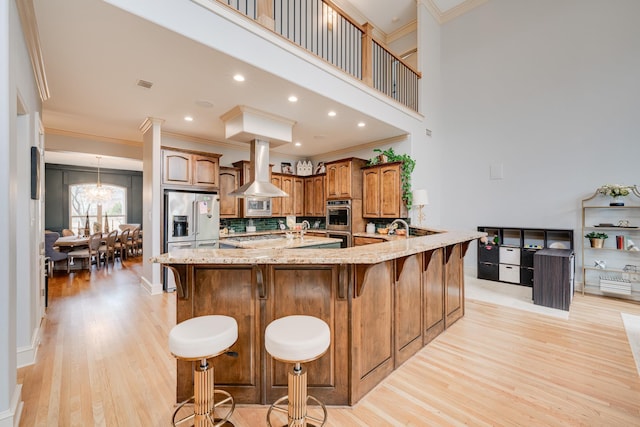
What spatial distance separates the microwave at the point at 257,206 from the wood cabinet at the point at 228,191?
207mm

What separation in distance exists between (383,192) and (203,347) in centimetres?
465

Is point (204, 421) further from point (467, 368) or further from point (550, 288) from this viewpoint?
point (550, 288)

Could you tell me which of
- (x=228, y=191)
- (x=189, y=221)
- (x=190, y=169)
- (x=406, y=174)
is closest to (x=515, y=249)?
(x=406, y=174)

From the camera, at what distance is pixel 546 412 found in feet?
6.13

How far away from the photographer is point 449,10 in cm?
619

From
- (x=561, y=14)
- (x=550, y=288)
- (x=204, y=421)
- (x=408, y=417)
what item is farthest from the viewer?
(x=561, y=14)

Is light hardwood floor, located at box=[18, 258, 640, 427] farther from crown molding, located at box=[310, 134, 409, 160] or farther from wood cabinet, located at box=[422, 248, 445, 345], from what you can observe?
crown molding, located at box=[310, 134, 409, 160]

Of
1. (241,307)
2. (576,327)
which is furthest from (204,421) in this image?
(576,327)

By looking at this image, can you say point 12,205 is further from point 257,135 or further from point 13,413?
point 257,135

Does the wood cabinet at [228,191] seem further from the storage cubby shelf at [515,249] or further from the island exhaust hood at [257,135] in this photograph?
the storage cubby shelf at [515,249]

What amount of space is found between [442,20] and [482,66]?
1.58 m

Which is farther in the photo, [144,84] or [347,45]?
[347,45]

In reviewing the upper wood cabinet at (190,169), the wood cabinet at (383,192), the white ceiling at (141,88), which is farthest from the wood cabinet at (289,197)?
the wood cabinet at (383,192)

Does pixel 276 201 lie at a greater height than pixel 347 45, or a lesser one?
lesser
